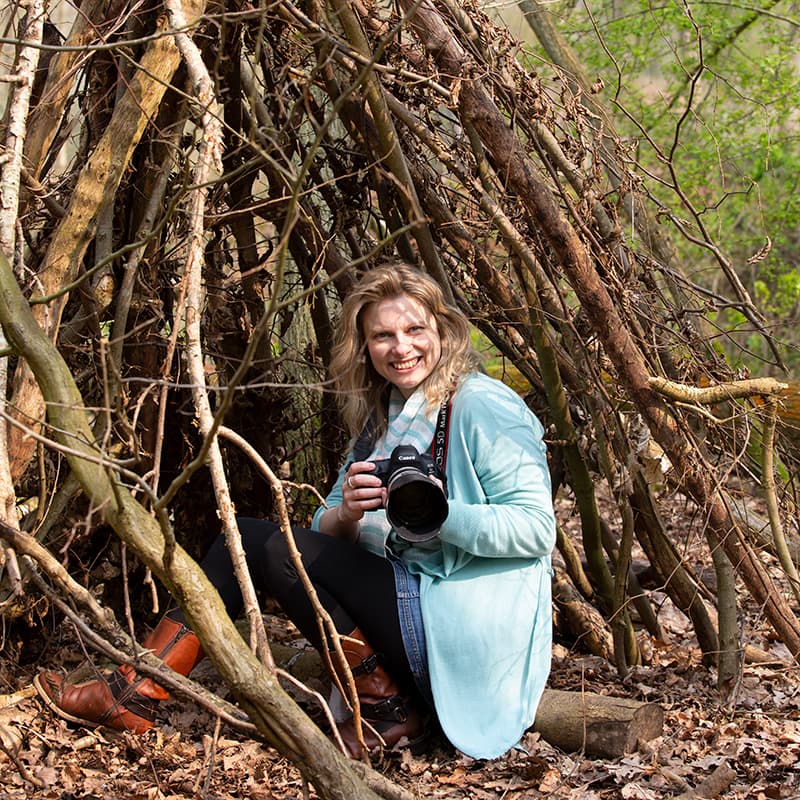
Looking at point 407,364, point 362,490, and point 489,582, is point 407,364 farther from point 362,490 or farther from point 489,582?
point 489,582

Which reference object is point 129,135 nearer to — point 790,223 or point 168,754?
point 168,754

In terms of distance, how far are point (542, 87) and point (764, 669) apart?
2.20 meters

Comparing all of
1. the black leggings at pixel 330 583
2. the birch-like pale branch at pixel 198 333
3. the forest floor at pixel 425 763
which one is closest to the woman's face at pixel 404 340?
the black leggings at pixel 330 583

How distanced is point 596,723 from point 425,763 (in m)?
0.51

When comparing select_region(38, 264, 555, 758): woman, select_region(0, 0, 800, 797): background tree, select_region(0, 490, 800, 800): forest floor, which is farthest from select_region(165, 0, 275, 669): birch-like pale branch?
select_region(38, 264, 555, 758): woman

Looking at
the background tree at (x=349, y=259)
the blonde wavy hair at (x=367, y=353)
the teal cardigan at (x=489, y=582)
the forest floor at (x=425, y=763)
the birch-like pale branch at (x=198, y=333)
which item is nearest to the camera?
the birch-like pale branch at (x=198, y=333)

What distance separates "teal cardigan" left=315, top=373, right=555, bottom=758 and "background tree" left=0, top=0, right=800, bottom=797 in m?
0.47

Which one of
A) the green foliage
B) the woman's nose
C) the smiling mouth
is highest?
the green foliage

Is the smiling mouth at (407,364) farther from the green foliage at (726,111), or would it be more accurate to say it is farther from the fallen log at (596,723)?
the green foliage at (726,111)

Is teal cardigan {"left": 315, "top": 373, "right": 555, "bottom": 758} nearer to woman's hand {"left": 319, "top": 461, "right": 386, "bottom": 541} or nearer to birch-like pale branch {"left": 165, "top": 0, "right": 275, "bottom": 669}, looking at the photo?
woman's hand {"left": 319, "top": 461, "right": 386, "bottom": 541}

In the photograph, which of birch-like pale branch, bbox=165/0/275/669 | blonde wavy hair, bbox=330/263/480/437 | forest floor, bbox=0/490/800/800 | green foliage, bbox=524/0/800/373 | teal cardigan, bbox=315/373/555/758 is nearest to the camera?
birch-like pale branch, bbox=165/0/275/669

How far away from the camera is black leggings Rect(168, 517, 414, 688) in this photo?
3.04 m

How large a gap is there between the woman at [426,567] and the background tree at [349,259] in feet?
1.09

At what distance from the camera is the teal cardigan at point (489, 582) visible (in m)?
2.90
